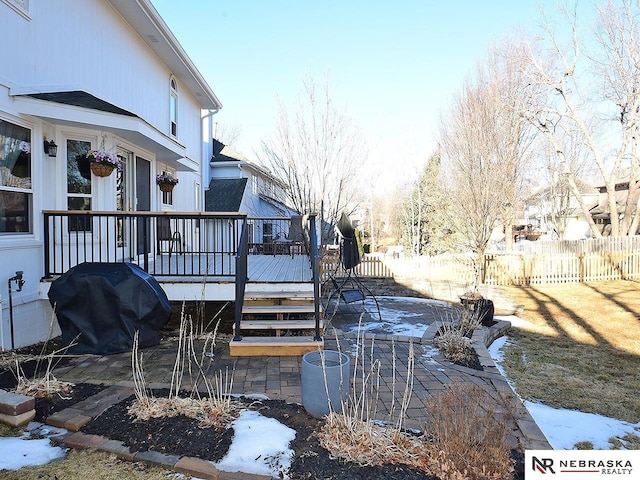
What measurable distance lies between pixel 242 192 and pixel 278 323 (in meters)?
11.1

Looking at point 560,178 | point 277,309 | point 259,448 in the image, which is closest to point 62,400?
point 259,448

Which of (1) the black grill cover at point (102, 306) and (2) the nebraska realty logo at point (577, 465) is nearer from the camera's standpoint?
(2) the nebraska realty logo at point (577, 465)

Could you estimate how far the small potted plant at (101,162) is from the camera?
6.23 metres

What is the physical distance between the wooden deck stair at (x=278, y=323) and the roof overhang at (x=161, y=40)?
608 cm

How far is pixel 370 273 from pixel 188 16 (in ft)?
32.9

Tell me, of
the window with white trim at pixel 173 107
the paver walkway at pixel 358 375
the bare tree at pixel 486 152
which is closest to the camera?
the paver walkway at pixel 358 375

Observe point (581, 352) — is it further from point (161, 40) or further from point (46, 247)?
point (161, 40)

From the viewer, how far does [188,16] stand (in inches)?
484

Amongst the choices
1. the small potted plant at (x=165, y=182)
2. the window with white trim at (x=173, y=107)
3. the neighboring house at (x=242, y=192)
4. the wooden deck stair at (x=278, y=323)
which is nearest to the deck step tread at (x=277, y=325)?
the wooden deck stair at (x=278, y=323)

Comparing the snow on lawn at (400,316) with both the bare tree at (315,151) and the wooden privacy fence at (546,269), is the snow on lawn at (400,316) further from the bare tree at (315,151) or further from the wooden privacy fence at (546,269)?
the wooden privacy fence at (546,269)

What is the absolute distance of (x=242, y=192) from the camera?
621 inches

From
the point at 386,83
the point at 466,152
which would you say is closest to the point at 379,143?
the point at 466,152

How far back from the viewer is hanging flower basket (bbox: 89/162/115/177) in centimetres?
630

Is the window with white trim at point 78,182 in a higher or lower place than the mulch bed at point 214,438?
higher
